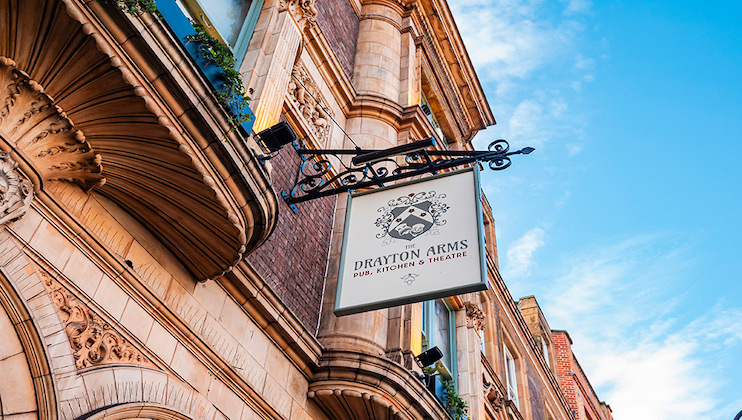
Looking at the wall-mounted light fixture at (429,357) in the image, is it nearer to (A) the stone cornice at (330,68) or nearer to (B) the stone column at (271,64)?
(B) the stone column at (271,64)

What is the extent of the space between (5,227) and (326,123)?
24.5 ft

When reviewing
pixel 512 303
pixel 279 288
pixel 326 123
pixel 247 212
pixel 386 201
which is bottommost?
pixel 247 212

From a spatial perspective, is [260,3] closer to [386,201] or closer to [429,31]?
[386,201]

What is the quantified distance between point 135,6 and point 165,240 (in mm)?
2493

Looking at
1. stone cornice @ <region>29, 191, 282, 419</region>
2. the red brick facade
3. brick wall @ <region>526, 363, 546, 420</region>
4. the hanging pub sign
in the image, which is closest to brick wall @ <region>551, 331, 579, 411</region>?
the red brick facade

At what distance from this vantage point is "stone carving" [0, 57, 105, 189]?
5.75 meters

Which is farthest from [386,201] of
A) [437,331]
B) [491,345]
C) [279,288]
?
[491,345]

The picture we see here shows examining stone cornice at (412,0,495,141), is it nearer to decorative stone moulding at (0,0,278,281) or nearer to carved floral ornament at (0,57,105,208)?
decorative stone moulding at (0,0,278,281)

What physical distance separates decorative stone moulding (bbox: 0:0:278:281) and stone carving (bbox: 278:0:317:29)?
4.75 metres

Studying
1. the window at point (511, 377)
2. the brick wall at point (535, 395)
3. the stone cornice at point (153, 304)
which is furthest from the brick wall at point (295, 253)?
the brick wall at point (535, 395)

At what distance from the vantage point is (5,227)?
567 cm

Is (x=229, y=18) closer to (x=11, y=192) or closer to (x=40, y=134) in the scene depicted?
(x=40, y=134)

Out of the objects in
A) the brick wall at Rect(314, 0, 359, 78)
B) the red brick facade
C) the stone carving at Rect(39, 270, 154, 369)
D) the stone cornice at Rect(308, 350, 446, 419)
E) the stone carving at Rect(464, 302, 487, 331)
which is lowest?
the stone carving at Rect(39, 270, 154, 369)

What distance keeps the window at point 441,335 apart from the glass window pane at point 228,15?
20.5 ft
